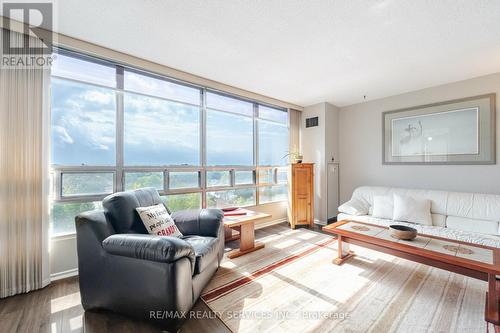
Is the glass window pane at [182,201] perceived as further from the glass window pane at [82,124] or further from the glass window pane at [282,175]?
the glass window pane at [282,175]

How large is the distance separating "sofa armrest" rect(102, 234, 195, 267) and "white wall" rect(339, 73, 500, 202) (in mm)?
3867

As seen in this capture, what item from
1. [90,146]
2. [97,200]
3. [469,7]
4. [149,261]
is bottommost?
[149,261]

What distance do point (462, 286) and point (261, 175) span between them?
9.80ft

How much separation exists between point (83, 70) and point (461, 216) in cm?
511

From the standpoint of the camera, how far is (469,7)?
5.74 feet

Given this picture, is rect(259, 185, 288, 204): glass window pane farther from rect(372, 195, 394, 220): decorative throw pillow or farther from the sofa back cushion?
the sofa back cushion

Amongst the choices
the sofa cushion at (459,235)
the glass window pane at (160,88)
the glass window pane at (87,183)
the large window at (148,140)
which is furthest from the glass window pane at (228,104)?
the sofa cushion at (459,235)

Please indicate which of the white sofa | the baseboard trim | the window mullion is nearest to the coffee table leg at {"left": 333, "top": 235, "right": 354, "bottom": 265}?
the white sofa

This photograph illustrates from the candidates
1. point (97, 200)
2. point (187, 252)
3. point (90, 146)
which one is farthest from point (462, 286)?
point (90, 146)

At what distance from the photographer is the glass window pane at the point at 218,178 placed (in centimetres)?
344

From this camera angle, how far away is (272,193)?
14.4ft

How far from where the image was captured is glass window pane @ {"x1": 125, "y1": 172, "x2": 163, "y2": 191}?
2.70 metres

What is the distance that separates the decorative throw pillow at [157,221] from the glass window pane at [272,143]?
91.2 inches

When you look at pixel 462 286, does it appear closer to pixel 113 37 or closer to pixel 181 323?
pixel 181 323
